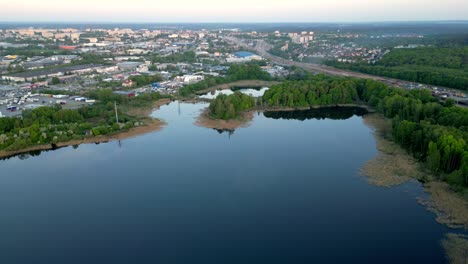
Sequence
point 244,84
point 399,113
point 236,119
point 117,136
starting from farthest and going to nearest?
point 244,84 → point 236,119 → point 399,113 → point 117,136

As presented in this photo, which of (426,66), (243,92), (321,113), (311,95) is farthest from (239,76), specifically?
(426,66)

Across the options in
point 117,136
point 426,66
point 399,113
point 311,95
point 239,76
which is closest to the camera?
point 117,136

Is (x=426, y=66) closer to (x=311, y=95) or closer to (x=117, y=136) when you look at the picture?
(x=311, y=95)

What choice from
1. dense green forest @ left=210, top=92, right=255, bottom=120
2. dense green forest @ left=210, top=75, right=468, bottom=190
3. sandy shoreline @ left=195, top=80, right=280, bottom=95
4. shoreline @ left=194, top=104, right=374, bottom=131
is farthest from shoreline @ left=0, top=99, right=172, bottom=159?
sandy shoreline @ left=195, top=80, right=280, bottom=95

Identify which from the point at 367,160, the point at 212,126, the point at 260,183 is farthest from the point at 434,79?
the point at 260,183

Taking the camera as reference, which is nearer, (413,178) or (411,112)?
(413,178)

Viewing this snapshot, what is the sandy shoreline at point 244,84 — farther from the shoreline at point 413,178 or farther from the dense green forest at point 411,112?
the shoreline at point 413,178
